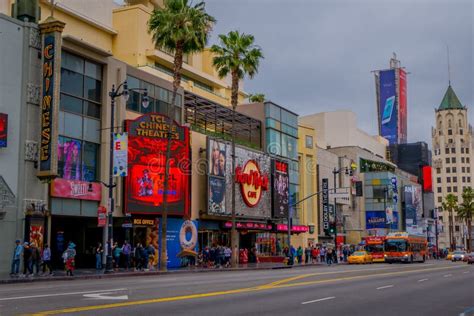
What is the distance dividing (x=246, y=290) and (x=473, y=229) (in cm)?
17477

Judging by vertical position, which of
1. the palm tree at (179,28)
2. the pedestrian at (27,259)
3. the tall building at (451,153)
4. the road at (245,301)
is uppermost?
the tall building at (451,153)

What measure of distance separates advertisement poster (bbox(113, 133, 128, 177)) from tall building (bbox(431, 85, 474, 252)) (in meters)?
162

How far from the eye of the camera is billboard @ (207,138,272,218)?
4775 cm

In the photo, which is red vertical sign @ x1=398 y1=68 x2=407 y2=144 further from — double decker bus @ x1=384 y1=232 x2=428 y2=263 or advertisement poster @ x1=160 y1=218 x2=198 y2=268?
advertisement poster @ x1=160 y1=218 x2=198 y2=268

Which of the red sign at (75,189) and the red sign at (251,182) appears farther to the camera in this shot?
the red sign at (251,182)

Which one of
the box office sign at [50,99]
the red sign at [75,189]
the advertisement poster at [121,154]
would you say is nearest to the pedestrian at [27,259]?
the box office sign at [50,99]

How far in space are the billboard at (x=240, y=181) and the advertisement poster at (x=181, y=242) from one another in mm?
2511

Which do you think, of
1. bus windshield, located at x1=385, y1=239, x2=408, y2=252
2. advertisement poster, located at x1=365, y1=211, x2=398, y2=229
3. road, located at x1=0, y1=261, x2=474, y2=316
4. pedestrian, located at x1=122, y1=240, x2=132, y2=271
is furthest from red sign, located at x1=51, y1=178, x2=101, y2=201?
advertisement poster, located at x1=365, y1=211, x2=398, y2=229

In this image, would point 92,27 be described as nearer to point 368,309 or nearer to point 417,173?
point 368,309

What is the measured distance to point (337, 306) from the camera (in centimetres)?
1633

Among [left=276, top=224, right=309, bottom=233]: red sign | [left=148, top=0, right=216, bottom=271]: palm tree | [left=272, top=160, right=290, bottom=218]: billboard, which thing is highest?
[left=148, top=0, right=216, bottom=271]: palm tree

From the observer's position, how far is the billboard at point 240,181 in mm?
47750

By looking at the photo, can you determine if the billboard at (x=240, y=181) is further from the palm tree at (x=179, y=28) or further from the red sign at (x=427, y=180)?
the red sign at (x=427, y=180)

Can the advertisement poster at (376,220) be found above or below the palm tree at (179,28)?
below
